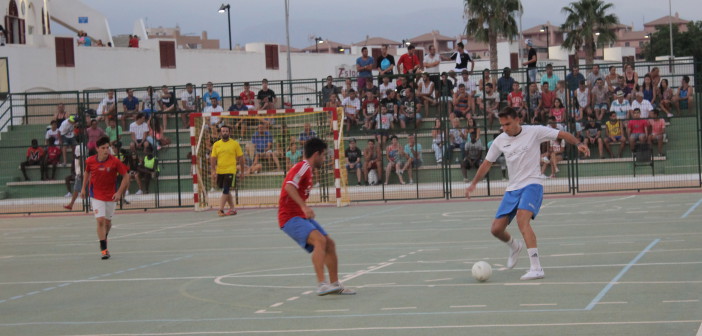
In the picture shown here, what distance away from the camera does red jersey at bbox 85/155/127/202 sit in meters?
15.7

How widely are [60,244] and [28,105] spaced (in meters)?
16.6

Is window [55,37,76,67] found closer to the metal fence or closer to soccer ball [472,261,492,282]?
the metal fence

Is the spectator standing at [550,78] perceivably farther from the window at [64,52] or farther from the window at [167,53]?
the window at [167,53]

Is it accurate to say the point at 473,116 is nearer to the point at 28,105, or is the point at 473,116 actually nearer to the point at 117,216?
the point at 117,216

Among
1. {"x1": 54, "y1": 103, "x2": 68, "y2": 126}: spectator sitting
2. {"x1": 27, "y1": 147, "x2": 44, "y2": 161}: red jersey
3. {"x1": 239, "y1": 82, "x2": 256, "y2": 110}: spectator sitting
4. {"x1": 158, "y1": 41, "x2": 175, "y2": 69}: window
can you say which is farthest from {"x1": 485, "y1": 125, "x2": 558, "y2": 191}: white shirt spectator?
{"x1": 158, "y1": 41, "x2": 175, "y2": 69}: window

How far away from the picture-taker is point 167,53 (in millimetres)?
47219

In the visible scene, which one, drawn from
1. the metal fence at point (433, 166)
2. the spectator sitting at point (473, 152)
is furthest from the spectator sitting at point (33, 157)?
the spectator sitting at point (473, 152)

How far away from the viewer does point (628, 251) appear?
526 inches

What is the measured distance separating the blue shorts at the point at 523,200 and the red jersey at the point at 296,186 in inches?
94.9

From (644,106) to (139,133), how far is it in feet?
47.7

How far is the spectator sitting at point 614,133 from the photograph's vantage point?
26.0 meters

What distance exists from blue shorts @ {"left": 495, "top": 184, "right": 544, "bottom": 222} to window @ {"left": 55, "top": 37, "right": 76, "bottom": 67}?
3354 centimetres

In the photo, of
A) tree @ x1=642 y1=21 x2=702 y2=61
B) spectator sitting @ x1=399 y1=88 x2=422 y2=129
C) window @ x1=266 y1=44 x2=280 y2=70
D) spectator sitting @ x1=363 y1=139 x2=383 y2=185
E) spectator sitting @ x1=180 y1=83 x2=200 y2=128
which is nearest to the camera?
spectator sitting @ x1=363 y1=139 x2=383 y2=185

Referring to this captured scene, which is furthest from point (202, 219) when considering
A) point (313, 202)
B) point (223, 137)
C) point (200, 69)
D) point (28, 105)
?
point (200, 69)
